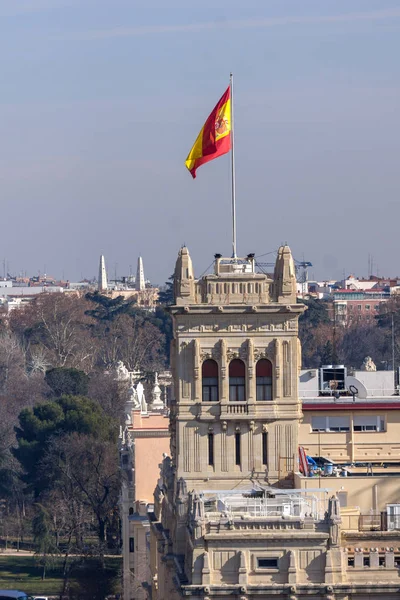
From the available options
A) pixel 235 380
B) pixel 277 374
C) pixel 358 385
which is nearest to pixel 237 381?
pixel 235 380

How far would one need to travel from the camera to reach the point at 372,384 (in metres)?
75.1

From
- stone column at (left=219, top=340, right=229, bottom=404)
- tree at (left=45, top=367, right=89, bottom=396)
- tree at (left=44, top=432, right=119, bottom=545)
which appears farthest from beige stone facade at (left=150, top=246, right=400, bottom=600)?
tree at (left=45, top=367, right=89, bottom=396)

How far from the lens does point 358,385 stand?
69438 millimetres

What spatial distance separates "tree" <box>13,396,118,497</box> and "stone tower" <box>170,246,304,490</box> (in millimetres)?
72134

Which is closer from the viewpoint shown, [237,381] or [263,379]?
[237,381]

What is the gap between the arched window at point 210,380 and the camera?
58.4m

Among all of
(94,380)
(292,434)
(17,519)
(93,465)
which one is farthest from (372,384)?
(94,380)

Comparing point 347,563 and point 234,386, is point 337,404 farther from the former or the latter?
point 347,563

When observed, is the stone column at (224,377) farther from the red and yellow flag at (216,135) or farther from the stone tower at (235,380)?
the red and yellow flag at (216,135)

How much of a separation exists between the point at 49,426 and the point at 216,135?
75.4m

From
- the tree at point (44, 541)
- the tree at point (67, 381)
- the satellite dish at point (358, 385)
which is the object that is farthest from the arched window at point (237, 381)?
the tree at point (67, 381)

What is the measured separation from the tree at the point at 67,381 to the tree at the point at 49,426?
22316mm

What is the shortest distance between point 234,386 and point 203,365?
43.2 inches

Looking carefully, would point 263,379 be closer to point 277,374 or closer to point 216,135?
point 277,374
